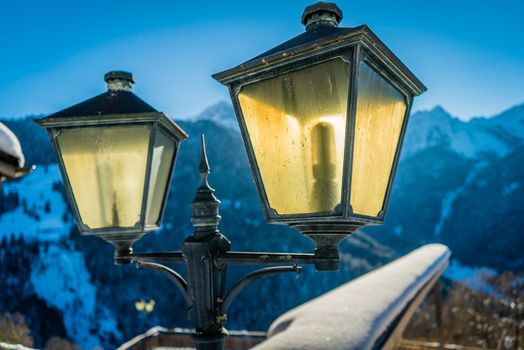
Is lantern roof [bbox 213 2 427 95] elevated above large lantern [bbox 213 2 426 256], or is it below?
above

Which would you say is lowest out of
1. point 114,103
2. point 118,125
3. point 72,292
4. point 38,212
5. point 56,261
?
point 72,292

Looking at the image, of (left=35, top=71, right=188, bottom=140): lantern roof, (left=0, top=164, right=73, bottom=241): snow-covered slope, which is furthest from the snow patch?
(left=35, top=71, right=188, bottom=140): lantern roof

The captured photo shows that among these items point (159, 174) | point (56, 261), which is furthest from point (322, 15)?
point (56, 261)

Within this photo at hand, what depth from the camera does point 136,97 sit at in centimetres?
217

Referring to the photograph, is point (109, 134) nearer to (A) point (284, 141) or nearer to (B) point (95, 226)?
(B) point (95, 226)

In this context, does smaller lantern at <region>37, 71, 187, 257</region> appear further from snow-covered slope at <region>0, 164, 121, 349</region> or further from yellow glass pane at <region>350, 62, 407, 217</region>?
snow-covered slope at <region>0, 164, 121, 349</region>

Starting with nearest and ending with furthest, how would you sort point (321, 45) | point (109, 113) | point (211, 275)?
point (321, 45) → point (211, 275) → point (109, 113)

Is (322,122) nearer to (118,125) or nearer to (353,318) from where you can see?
(118,125)

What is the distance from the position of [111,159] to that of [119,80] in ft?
1.47

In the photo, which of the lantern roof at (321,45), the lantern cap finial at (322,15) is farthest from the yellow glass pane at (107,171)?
the lantern cap finial at (322,15)

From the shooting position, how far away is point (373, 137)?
1.49 meters

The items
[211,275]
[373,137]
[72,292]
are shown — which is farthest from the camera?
[72,292]

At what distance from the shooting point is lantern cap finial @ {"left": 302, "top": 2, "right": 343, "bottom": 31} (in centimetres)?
156

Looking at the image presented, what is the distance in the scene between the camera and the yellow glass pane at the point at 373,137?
1394 millimetres
